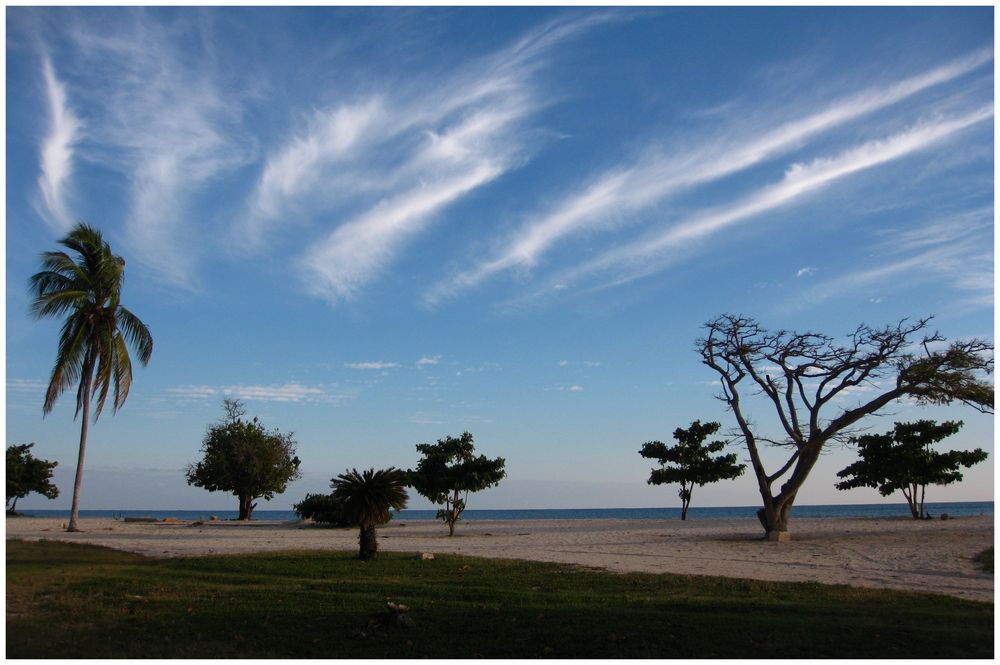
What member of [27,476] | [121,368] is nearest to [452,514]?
[121,368]

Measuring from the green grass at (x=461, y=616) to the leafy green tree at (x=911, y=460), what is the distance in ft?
96.4

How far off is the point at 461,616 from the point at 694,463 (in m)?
35.5

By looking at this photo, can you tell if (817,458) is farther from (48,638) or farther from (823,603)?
(48,638)

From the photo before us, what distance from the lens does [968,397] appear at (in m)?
25.5

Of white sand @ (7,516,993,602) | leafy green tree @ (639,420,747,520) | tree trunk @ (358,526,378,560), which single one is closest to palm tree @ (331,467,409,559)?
tree trunk @ (358,526,378,560)

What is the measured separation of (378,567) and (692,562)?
25.8 ft

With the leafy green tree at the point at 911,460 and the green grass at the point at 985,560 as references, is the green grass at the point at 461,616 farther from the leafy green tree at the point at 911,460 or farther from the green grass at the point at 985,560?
the leafy green tree at the point at 911,460

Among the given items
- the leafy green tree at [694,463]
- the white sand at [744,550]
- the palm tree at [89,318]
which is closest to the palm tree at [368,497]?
the white sand at [744,550]

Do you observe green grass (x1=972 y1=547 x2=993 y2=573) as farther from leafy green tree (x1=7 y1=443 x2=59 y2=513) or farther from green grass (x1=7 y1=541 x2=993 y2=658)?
leafy green tree (x1=7 y1=443 x2=59 y2=513)

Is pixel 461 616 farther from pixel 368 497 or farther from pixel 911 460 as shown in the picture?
pixel 911 460

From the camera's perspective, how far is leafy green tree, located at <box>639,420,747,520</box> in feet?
142

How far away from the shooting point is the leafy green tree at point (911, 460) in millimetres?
38219

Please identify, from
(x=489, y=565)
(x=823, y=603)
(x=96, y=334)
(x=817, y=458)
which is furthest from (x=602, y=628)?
(x=96, y=334)

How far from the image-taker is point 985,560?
60.1ft
